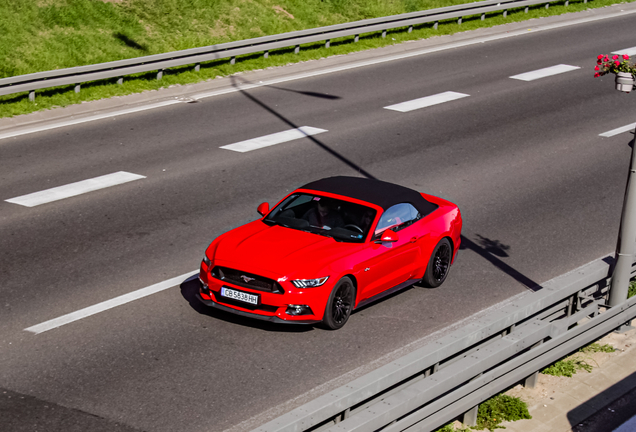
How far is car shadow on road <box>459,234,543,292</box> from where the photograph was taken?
37.4ft

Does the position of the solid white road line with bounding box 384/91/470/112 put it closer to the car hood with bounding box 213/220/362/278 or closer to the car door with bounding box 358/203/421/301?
the car door with bounding box 358/203/421/301

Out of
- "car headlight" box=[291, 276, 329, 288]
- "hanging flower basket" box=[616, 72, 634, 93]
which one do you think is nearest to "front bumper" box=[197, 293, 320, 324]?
"car headlight" box=[291, 276, 329, 288]

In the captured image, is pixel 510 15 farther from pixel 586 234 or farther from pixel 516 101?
pixel 586 234

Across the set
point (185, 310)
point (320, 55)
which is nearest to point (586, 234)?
Answer: point (185, 310)

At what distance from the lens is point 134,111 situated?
18.8m

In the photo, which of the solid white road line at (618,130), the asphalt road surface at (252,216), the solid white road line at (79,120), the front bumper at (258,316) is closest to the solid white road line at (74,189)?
the asphalt road surface at (252,216)

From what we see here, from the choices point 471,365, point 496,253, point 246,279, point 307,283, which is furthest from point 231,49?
point 471,365

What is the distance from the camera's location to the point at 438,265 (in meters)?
11.1

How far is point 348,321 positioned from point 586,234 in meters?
4.99

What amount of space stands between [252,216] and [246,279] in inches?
149

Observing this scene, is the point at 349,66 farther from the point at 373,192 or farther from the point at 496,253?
the point at 373,192

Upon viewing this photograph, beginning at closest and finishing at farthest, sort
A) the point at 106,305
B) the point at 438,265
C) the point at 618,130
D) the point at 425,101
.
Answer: the point at 106,305
the point at 438,265
the point at 618,130
the point at 425,101

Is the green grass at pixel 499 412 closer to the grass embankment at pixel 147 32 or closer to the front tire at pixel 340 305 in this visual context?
the front tire at pixel 340 305

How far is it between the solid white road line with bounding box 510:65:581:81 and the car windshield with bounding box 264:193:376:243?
13.2 m
